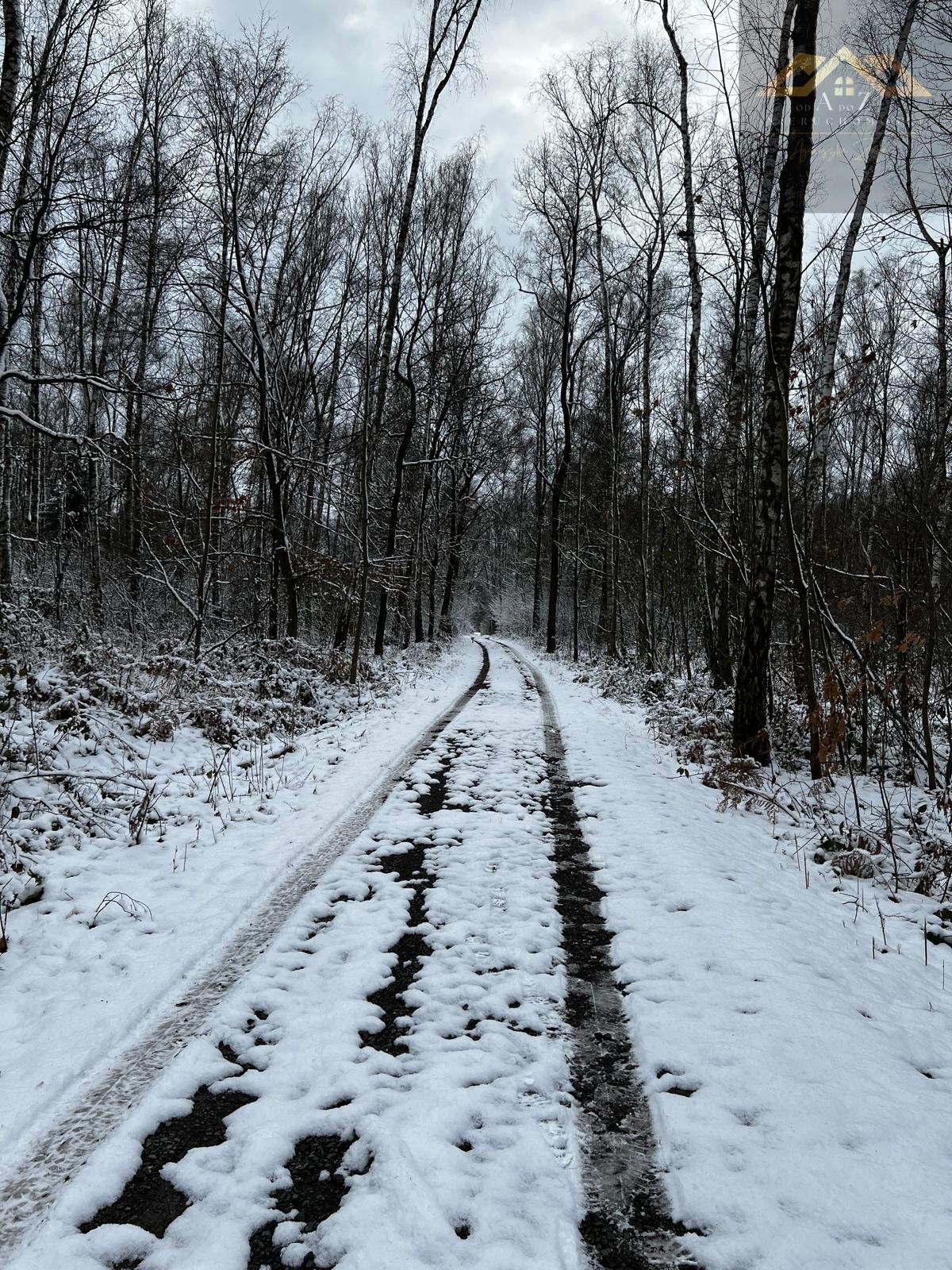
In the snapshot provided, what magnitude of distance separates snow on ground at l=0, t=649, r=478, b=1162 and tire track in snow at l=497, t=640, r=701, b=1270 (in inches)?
74.5

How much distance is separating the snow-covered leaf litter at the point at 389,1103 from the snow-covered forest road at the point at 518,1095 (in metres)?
0.01

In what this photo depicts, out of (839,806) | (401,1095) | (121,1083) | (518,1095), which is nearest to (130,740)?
(121,1083)

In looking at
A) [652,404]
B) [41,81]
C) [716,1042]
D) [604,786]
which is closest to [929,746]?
[604,786]

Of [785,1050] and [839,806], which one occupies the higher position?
[839,806]

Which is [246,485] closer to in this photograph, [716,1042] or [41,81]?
[41,81]

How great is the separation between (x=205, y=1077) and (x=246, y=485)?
1680 centimetres

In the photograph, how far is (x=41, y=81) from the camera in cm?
840

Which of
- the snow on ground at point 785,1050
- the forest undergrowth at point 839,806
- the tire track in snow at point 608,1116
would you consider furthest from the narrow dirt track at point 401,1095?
the forest undergrowth at point 839,806

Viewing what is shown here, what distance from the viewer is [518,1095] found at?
2486 mm

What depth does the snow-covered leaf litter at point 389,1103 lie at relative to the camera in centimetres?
189

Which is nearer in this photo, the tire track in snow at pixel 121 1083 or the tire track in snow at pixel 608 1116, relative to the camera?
the tire track in snow at pixel 608 1116

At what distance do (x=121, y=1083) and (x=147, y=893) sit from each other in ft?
6.17

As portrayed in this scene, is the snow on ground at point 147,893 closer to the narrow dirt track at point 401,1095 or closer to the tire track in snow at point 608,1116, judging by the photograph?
the narrow dirt track at point 401,1095

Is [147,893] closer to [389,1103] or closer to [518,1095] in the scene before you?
[389,1103]
